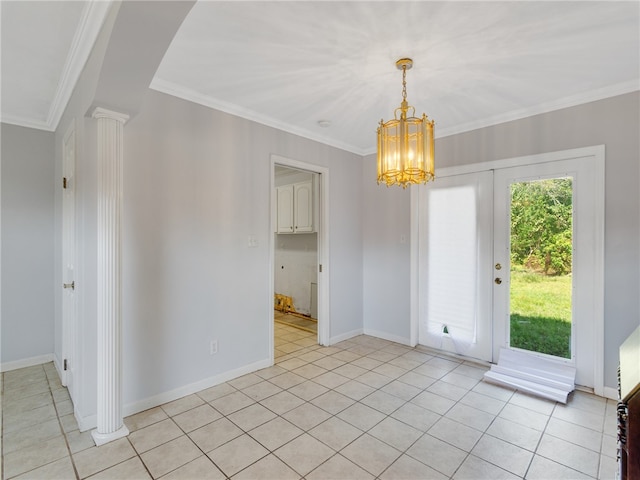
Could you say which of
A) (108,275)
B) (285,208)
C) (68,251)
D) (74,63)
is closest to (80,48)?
(74,63)

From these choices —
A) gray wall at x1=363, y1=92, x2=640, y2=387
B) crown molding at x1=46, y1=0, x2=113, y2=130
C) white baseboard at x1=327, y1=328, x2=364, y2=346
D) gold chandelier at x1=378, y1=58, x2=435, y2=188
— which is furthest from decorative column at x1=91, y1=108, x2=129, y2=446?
gray wall at x1=363, y1=92, x2=640, y2=387

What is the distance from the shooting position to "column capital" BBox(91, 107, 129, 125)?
2.06 m

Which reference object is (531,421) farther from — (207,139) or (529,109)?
(207,139)

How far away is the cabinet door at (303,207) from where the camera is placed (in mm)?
4922

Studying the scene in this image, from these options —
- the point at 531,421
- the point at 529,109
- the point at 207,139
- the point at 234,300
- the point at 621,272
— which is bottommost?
the point at 531,421

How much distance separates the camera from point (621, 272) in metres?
2.64

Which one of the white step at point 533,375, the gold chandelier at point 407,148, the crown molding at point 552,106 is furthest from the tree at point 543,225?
the gold chandelier at point 407,148

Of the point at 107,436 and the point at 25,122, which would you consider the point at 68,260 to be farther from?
the point at 25,122

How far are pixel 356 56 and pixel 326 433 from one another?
2.56 metres

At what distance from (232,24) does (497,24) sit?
1.52 metres

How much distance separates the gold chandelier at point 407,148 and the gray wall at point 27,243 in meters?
3.53

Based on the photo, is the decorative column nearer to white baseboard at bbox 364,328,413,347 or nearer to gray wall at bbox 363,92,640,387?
white baseboard at bbox 364,328,413,347

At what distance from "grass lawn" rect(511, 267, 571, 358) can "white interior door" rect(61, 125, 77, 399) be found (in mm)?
3864

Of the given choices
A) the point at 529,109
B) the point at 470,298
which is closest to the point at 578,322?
the point at 470,298
